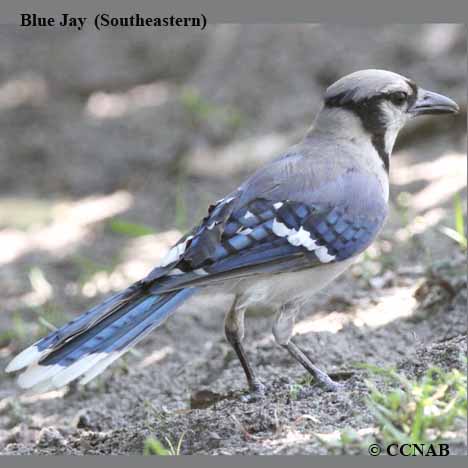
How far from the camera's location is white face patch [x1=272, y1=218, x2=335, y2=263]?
443 cm

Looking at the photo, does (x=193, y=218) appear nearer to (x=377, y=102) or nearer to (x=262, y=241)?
(x=377, y=102)

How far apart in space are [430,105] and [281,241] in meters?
1.21

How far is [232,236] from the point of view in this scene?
4.37 m

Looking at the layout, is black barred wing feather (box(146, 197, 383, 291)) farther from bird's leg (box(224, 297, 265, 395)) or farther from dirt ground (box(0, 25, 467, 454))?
dirt ground (box(0, 25, 467, 454))

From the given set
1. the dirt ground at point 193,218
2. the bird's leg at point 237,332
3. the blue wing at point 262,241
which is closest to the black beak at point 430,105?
the blue wing at point 262,241

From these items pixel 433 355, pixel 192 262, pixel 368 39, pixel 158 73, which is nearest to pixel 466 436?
pixel 433 355

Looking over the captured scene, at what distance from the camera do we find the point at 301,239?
445 centimetres

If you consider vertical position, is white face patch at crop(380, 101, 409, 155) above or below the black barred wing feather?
above

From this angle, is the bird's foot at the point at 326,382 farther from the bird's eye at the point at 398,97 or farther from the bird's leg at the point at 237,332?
the bird's eye at the point at 398,97

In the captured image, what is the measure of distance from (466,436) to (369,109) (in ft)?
6.64

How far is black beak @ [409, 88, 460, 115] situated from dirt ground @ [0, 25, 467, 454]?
83 cm

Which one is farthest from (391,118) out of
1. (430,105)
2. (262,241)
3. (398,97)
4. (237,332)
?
(237,332)

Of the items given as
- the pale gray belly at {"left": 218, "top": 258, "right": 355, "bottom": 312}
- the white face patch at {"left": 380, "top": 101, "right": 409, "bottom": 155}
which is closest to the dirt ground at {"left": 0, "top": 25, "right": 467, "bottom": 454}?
the pale gray belly at {"left": 218, "top": 258, "right": 355, "bottom": 312}

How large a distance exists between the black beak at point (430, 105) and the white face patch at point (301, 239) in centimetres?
99
